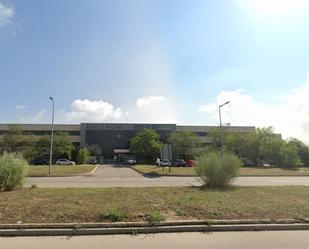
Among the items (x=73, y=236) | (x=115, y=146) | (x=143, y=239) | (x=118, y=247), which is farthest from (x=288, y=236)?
(x=115, y=146)

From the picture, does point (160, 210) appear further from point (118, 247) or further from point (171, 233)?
point (118, 247)

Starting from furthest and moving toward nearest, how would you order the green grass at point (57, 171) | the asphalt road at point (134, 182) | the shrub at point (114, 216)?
the green grass at point (57, 171) < the asphalt road at point (134, 182) < the shrub at point (114, 216)

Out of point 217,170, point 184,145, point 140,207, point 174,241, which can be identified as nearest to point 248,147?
point 184,145

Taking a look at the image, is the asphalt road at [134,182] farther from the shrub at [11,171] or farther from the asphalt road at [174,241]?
the asphalt road at [174,241]

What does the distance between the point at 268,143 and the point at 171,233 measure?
5602 cm

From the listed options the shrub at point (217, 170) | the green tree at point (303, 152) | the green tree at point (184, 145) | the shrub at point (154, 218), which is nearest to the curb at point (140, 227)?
the shrub at point (154, 218)

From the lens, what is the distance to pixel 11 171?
14180 mm

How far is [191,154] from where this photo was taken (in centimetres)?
7319

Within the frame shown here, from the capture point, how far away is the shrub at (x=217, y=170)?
1562cm

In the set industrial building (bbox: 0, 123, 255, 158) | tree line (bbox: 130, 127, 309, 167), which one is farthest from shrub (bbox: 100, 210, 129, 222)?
industrial building (bbox: 0, 123, 255, 158)

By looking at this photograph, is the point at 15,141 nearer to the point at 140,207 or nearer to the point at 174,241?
the point at 140,207

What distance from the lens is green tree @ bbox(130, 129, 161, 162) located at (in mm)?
73000

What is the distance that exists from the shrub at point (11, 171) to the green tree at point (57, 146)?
199ft

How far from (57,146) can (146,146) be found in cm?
2138
